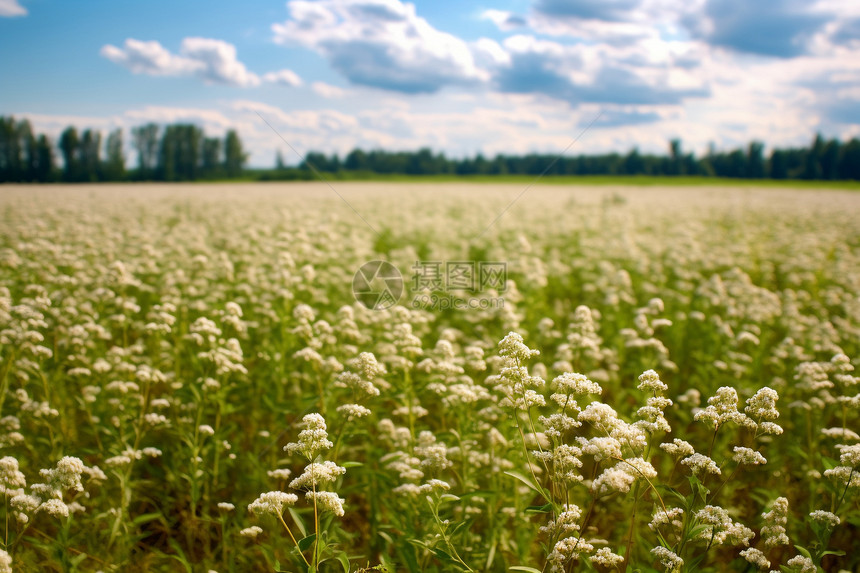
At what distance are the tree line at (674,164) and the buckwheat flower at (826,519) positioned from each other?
56.6 meters

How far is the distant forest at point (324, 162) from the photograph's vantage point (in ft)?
124

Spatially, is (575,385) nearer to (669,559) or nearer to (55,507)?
(669,559)

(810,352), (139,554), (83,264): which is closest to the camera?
(139,554)

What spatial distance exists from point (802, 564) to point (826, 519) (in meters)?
0.38

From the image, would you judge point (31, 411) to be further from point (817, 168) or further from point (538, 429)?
point (817, 168)

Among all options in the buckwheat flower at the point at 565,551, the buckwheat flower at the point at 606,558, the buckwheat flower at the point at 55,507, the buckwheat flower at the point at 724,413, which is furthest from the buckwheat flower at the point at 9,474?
the buckwheat flower at the point at 724,413

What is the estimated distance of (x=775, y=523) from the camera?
3.45 metres

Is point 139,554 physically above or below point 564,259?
below

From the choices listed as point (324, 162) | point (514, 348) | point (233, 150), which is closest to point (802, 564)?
point (514, 348)

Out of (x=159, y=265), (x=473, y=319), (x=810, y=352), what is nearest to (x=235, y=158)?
(x=159, y=265)

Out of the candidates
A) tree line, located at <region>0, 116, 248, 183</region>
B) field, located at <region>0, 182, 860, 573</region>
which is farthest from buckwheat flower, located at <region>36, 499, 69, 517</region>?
tree line, located at <region>0, 116, 248, 183</region>

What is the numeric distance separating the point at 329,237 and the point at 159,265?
156 inches

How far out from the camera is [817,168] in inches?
3327

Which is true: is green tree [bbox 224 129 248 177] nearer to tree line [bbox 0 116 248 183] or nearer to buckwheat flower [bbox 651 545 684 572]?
tree line [bbox 0 116 248 183]
